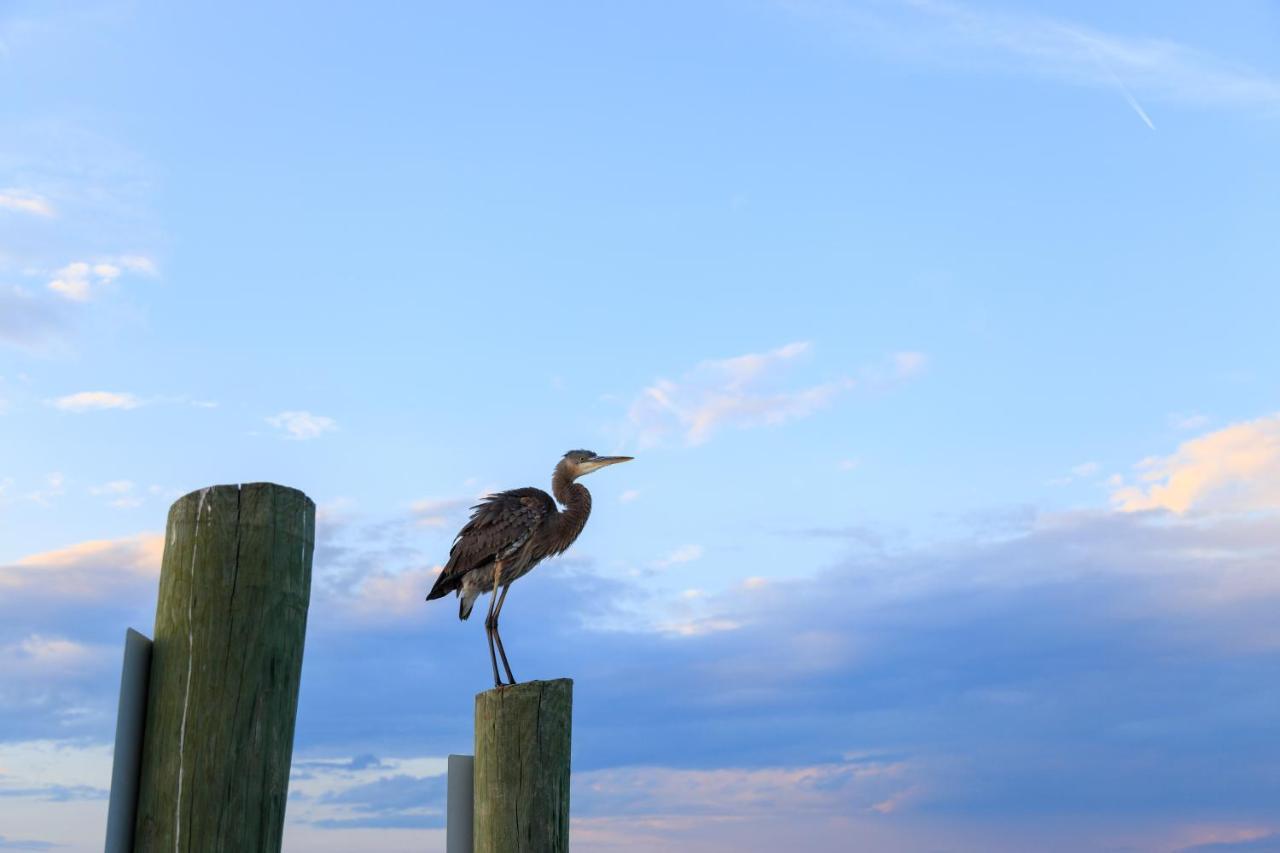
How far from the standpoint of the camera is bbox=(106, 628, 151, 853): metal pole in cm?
432

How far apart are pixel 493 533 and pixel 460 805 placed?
457 cm

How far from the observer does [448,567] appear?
38.1 feet

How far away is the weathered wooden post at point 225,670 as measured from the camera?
434 cm

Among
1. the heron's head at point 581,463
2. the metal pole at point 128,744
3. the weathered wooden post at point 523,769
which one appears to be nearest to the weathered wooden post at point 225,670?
the metal pole at point 128,744

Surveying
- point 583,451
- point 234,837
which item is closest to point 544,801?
point 234,837

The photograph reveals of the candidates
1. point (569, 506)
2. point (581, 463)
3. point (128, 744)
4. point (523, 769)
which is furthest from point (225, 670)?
point (581, 463)

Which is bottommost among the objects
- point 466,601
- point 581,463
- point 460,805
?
point 460,805

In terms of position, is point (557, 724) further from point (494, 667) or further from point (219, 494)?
point (494, 667)

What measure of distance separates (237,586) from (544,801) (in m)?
3.02

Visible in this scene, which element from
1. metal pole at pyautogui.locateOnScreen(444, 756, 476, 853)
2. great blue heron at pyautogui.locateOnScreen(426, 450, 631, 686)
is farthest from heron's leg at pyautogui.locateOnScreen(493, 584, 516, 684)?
metal pole at pyautogui.locateOnScreen(444, 756, 476, 853)

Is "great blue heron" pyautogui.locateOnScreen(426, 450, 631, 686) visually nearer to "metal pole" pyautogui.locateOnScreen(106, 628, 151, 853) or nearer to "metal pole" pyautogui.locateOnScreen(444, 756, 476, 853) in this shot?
"metal pole" pyautogui.locateOnScreen(444, 756, 476, 853)

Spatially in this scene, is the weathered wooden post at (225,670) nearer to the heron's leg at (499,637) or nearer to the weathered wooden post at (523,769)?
the weathered wooden post at (523,769)

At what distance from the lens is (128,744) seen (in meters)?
4.41

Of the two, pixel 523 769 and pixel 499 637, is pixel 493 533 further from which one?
pixel 523 769
